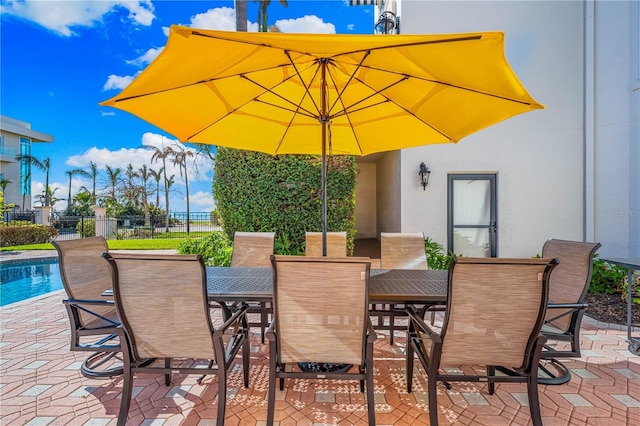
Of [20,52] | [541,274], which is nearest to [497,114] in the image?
[541,274]

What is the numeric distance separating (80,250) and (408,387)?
3.05m

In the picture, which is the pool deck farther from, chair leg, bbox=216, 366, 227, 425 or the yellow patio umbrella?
the yellow patio umbrella

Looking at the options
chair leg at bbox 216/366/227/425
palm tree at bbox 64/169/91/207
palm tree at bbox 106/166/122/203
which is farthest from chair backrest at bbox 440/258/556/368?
palm tree at bbox 64/169/91/207

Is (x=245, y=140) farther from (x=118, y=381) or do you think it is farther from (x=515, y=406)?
(x=515, y=406)

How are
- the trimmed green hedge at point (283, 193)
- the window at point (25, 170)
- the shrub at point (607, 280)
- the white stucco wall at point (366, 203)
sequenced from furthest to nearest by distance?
the window at point (25, 170) → the white stucco wall at point (366, 203) → the trimmed green hedge at point (283, 193) → the shrub at point (607, 280)

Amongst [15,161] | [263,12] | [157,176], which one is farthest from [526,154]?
[15,161]

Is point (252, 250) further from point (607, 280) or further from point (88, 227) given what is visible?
point (88, 227)

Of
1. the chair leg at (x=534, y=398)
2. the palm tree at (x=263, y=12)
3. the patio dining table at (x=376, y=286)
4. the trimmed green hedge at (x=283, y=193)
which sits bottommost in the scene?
the chair leg at (x=534, y=398)

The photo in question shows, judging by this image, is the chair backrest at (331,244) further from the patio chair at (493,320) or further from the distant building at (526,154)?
the distant building at (526,154)

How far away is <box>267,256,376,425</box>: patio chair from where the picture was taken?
6.23ft

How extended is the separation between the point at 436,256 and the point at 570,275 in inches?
127

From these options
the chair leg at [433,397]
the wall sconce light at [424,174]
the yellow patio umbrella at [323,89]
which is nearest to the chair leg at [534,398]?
the chair leg at [433,397]

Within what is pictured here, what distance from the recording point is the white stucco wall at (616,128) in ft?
18.3

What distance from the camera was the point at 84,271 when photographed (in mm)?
2615
